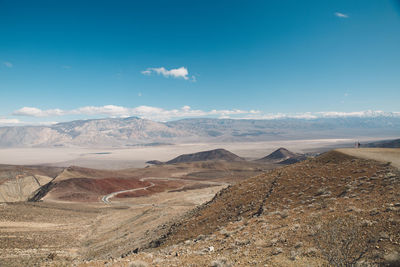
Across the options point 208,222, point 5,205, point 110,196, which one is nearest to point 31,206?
point 5,205

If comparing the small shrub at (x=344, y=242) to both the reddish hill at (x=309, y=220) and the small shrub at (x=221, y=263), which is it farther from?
the small shrub at (x=221, y=263)

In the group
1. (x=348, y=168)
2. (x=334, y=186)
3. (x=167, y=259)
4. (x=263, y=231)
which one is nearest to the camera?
(x=167, y=259)

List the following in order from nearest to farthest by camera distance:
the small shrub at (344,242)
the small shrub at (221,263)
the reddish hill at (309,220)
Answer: the small shrub at (344,242)
the reddish hill at (309,220)
the small shrub at (221,263)

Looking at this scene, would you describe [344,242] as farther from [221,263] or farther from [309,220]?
[221,263]

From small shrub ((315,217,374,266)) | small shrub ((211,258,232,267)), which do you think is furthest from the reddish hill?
small shrub ((211,258,232,267))

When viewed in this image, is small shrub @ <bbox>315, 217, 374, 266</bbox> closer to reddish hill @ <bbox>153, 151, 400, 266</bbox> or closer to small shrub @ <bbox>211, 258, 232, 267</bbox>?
reddish hill @ <bbox>153, 151, 400, 266</bbox>

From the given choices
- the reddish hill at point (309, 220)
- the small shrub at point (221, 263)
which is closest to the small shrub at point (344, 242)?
the reddish hill at point (309, 220)

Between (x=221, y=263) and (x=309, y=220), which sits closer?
(x=221, y=263)

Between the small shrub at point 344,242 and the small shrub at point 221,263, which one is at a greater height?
the small shrub at point 344,242

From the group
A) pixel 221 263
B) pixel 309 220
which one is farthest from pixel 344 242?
pixel 221 263

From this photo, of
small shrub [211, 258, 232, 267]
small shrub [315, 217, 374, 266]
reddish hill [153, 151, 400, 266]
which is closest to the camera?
small shrub [315, 217, 374, 266]

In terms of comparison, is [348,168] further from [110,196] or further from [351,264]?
[110,196]
